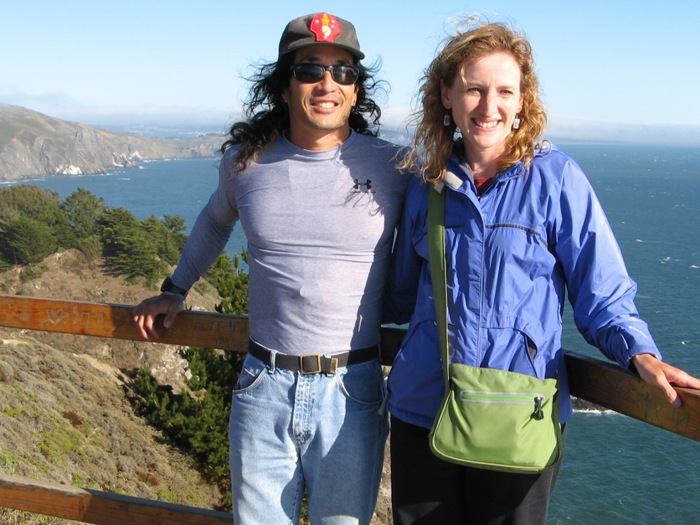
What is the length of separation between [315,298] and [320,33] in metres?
0.85

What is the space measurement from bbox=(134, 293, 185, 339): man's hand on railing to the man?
452mm

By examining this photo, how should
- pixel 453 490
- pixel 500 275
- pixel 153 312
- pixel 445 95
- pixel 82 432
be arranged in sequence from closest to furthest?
pixel 500 275 < pixel 453 490 < pixel 445 95 < pixel 153 312 < pixel 82 432

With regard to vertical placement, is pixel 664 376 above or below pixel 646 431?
above

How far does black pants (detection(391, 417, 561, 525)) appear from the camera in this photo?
6.69 ft

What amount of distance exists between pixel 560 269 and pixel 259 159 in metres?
1.06

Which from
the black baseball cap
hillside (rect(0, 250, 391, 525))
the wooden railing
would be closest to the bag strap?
the wooden railing

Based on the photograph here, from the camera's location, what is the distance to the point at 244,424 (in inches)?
94.0

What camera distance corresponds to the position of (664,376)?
1.85 metres

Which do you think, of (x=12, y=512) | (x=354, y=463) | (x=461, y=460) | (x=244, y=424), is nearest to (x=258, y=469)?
(x=244, y=424)

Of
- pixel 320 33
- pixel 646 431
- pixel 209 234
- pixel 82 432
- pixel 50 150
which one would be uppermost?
pixel 320 33

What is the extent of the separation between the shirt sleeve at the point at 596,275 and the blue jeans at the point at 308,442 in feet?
2.35

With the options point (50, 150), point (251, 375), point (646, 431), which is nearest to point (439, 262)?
point (251, 375)

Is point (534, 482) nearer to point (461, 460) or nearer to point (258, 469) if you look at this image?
point (461, 460)

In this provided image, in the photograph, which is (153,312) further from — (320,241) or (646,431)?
(646,431)
